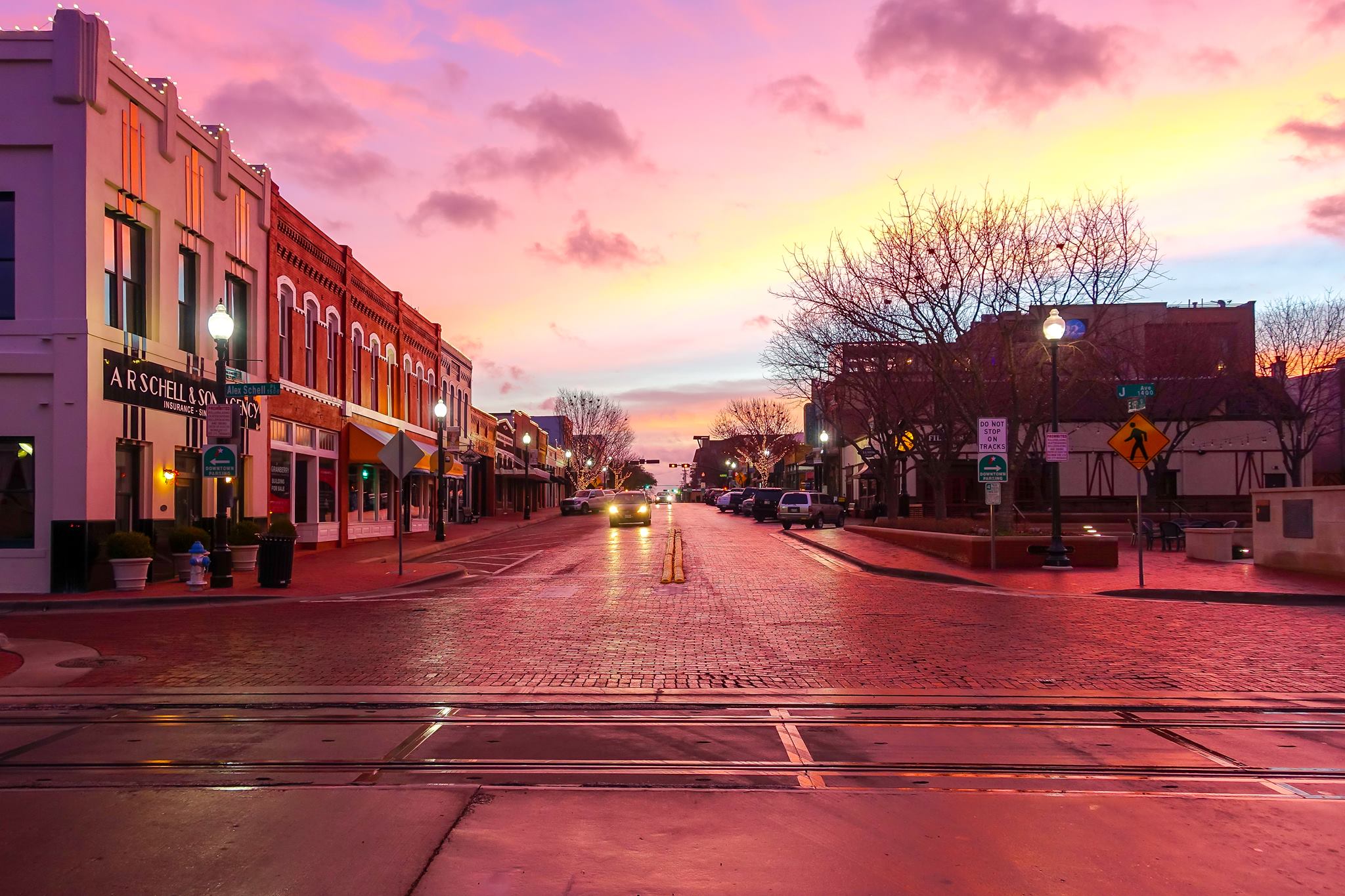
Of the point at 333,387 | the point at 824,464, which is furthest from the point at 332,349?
the point at 824,464

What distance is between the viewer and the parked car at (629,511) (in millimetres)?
A: 47625

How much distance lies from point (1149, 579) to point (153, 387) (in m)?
19.9

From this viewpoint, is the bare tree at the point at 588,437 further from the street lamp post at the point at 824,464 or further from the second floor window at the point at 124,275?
the second floor window at the point at 124,275

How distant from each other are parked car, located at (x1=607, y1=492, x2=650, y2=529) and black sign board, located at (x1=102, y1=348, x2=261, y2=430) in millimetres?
25498

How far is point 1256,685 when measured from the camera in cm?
970

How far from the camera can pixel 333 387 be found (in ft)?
106

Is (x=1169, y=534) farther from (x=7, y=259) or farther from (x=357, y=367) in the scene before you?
(x=7, y=259)

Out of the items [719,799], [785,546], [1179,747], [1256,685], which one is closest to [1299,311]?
[785,546]

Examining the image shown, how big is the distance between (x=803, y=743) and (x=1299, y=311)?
4507 cm

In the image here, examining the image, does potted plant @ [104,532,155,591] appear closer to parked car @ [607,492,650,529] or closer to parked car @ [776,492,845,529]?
parked car @ [607,492,650,529]

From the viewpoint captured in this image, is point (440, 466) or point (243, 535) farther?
point (440, 466)

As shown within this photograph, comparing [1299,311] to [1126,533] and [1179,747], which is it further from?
[1179,747]

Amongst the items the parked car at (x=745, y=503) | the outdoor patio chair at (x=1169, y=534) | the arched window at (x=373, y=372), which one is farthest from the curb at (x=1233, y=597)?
the parked car at (x=745, y=503)

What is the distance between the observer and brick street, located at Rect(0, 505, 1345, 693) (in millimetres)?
10109
